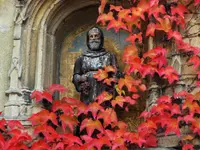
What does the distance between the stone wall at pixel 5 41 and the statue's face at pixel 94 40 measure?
0.98 meters

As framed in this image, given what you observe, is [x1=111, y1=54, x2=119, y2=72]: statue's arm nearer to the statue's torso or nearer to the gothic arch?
the statue's torso

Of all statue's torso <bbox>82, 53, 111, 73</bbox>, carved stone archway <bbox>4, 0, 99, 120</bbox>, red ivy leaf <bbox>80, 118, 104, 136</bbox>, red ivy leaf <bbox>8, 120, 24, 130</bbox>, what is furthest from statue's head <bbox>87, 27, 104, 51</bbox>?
red ivy leaf <bbox>8, 120, 24, 130</bbox>

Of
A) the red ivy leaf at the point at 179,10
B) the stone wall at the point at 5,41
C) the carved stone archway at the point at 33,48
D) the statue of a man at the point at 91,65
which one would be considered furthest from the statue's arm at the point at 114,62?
the stone wall at the point at 5,41

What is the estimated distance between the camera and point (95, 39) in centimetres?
673

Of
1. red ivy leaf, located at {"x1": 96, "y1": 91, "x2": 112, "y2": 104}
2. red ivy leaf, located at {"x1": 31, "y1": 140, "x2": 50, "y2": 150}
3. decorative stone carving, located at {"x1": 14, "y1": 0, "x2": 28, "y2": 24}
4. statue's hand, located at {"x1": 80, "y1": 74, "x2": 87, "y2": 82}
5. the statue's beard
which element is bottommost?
red ivy leaf, located at {"x1": 31, "y1": 140, "x2": 50, "y2": 150}

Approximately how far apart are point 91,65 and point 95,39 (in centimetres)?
36

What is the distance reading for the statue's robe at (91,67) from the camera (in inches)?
252

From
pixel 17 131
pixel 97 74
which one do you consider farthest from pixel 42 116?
pixel 97 74

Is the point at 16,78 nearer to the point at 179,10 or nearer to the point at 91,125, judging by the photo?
the point at 91,125

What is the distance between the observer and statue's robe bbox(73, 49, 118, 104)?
21.0 feet

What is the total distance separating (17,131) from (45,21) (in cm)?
156

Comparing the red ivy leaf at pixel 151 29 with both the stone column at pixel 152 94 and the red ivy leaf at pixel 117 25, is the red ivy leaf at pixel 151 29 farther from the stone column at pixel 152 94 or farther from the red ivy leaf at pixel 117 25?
the stone column at pixel 152 94

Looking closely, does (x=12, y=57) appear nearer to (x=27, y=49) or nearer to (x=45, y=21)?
(x=27, y=49)

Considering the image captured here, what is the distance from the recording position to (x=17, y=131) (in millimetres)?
5941
